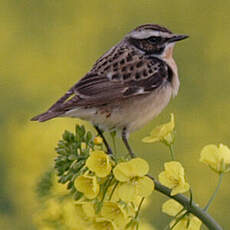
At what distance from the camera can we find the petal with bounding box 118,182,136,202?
3.48 metres

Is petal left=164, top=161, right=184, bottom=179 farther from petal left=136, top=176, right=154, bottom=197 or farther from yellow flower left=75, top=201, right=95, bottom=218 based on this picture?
yellow flower left=75, top=201, right=95, bottom=218

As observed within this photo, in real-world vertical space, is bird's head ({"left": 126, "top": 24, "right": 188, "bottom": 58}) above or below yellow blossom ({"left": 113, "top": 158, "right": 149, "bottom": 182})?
above

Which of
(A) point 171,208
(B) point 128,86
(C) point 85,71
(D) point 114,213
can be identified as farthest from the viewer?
(C) point 85,71

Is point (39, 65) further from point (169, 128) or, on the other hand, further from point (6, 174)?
point (169, 128)

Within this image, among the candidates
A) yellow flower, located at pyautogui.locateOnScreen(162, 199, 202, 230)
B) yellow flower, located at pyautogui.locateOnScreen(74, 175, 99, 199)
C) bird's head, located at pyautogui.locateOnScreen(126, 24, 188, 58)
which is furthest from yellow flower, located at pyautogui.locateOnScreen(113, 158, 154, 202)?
bird's head, located at pyautogui.locateOnScreen(126, 24, 188, 58)

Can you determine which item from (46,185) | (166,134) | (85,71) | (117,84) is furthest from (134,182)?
(85,71)

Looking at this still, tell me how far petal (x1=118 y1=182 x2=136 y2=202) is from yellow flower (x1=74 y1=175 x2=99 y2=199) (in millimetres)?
118

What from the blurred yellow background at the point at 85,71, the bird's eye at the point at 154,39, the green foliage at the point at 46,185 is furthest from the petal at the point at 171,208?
the blurred yellow background at the point at 85,71

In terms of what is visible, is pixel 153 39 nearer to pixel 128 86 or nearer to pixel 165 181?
pixel 128 86

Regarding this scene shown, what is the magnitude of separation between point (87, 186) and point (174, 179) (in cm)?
40

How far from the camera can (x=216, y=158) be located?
3.64 meters

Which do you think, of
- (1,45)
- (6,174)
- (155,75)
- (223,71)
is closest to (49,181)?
(155,75)

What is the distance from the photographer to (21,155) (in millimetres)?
6762

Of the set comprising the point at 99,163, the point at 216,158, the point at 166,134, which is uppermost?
the point at 99,163
